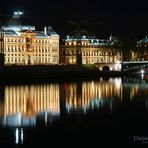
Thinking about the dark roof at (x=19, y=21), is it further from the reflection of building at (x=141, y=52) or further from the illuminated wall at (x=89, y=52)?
the reflection of building at (x=141, y=52)

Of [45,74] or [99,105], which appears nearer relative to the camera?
[99,105]

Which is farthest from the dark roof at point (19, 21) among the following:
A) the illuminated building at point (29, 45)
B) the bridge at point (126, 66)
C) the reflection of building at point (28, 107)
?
the reflection of building at point (28, 107)

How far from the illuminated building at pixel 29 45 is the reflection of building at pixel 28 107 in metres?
26.1

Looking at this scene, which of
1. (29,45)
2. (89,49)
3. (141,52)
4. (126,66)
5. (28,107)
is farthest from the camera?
(141,52)

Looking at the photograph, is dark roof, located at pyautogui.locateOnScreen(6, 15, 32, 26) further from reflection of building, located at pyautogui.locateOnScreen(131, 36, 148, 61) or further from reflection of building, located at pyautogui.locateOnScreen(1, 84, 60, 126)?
reflection of building, located at pyautogui.locateOnScreen(1, 84, 60, 126)

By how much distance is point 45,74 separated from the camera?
3484 cm

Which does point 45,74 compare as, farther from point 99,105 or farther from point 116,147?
point 116,147

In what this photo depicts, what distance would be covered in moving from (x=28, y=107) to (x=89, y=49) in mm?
39547

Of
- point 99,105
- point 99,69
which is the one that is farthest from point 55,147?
point 99,69

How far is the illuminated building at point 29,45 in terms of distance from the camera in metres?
46.6

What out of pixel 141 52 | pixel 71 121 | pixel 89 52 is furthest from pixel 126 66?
pixel 71 121

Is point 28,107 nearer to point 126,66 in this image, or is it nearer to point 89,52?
point 126,66

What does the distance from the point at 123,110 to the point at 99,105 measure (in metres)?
1.79

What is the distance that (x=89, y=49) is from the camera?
54.4 meters
